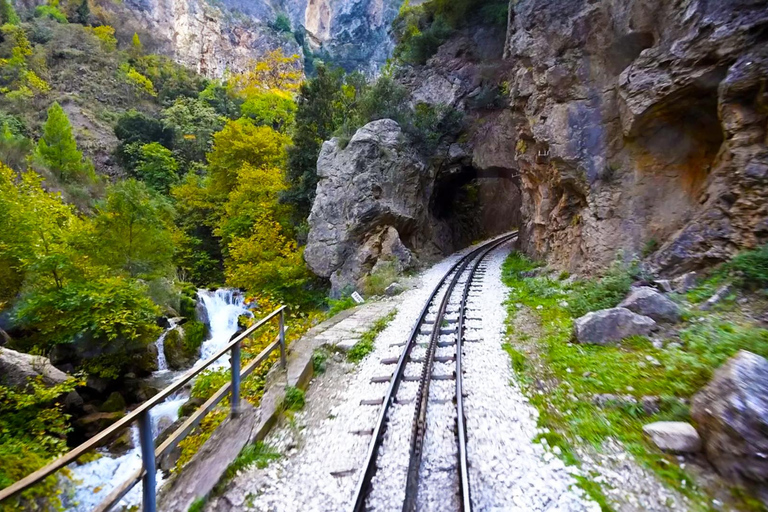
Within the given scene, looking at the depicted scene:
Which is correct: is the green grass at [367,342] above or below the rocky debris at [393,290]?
below

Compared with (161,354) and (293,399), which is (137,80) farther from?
(293,399)

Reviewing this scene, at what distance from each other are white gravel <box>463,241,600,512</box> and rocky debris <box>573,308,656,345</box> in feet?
4.87

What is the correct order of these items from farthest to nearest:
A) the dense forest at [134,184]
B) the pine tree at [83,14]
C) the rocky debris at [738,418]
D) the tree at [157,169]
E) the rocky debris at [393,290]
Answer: the pine tree at [83,14] → the tree at [157,169] → the rocky debris at [393,290] → the dense forest at [134,184] → the rocky debris at [738,418]

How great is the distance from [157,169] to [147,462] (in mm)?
31592

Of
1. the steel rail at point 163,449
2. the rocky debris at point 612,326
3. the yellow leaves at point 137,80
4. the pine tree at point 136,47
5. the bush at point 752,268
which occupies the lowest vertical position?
the rocky debris at point 612,326

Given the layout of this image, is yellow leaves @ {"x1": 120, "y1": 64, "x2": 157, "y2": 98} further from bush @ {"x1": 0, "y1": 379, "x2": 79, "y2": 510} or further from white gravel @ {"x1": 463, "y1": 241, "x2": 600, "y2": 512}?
white gravel @ {"x1": 463, "y1": 241, "x2": 600, "y2": 512}

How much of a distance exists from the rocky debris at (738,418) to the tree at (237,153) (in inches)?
898

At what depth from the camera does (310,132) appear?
22.3m

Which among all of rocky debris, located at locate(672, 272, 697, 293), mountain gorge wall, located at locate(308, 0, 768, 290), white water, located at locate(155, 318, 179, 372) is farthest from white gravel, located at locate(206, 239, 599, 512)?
white water, located at locate(155, 318, 179, 372)

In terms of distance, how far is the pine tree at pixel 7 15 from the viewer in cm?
3572

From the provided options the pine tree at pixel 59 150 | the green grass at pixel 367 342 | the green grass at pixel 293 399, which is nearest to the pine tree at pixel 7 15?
the pine tree at pixel 59 150

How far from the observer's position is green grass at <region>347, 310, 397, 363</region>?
295 inches

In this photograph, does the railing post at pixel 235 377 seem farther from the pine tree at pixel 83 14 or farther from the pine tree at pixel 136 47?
the pine tree at pixel 83 14

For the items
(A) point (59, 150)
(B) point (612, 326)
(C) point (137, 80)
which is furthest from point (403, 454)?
(C) point (137, 80)
